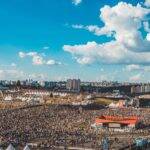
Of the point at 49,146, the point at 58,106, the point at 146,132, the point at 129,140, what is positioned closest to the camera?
the point at 49,146

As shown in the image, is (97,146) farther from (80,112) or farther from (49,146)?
(80,112)

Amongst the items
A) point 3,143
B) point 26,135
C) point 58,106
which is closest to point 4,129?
point 26,135

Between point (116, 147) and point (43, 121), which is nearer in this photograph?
point (116, 147)

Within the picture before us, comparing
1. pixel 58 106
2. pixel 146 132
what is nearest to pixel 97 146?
pixel 146 132

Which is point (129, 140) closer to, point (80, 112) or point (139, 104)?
point (80, 112)

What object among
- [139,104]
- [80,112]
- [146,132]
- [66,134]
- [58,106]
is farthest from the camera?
[139,104]

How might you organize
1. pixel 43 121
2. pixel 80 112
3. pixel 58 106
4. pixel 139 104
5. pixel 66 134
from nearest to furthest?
pixel 66 134 → pixel 43 121 → pixel 80 112 → pixel 58 106 → pixel 139 104
